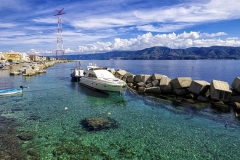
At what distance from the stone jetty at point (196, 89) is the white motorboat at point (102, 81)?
3.96 metres

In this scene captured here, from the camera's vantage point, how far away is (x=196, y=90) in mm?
22391

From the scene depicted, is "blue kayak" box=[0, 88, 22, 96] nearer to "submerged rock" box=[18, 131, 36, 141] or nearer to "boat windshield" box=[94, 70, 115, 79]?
"boat windshield" box=[94, 70, 115, 79]

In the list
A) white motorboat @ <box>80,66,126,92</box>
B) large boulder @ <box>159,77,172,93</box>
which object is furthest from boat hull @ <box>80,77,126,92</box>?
large boulder @ <box>159,77,172,93</box>

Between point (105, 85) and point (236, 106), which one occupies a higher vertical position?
point (105, 85)

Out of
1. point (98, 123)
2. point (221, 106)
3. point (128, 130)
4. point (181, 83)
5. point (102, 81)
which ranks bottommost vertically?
point (128, 130)

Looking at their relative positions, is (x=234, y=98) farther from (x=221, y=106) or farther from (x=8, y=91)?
(x=8, y=91)

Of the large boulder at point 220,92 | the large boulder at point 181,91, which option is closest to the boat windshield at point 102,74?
the large boulder at point 181,91

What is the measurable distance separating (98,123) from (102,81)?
12109 mm

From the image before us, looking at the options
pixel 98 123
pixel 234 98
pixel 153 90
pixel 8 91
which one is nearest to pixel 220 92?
pixel 234 98

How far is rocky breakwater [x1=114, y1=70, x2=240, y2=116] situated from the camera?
2008 centimetres

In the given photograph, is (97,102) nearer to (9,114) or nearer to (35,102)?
(35,102)

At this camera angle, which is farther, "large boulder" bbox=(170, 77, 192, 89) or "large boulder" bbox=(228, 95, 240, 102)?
"large boulder" bbox=(170, 77, 192, 89)

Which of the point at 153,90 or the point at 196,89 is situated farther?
the point at 153,90

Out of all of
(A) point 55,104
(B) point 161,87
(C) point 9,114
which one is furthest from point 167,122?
(C) point 9,114
